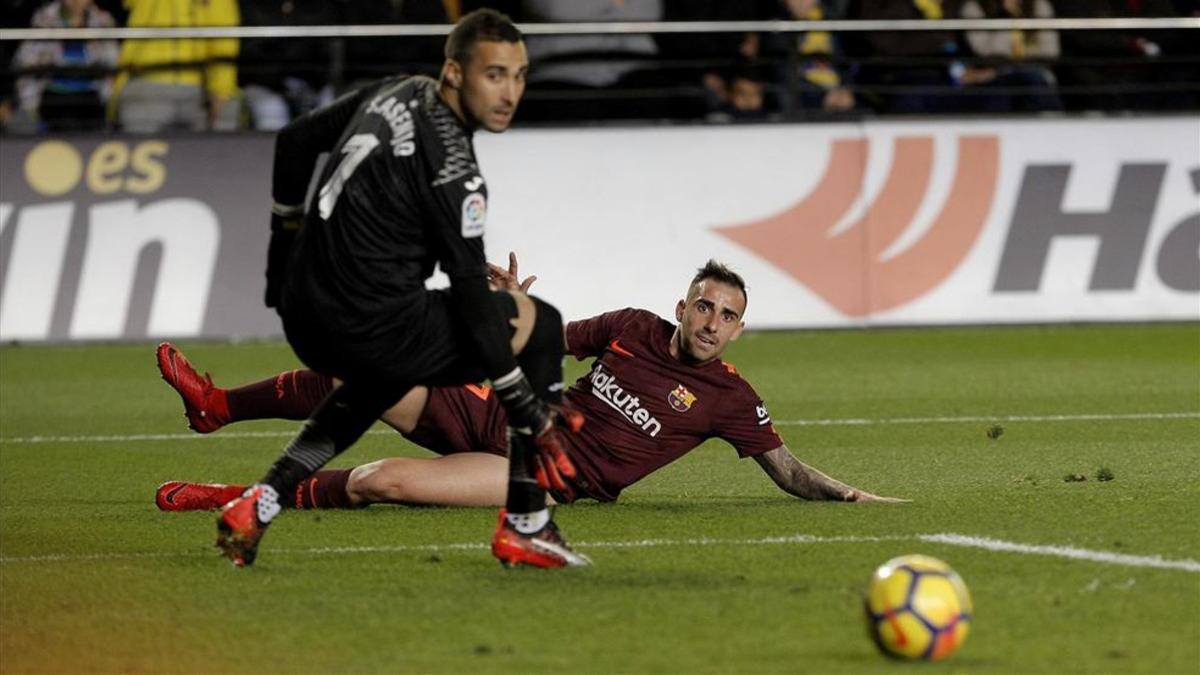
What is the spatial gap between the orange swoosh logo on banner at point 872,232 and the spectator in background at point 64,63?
5138 millimetres

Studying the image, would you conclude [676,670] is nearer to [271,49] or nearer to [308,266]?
[308,266]

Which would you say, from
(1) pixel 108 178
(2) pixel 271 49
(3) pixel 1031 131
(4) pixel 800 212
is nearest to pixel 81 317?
(1) pixel 108 178

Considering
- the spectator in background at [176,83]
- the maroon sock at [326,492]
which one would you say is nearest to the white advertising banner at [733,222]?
the spectator in background at [176,83]

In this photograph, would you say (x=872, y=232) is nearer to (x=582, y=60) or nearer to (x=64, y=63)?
(x=582, y=60)

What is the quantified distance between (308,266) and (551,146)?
987 cm

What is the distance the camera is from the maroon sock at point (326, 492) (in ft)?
27.8

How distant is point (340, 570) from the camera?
690 centimetres

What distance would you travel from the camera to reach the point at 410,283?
6.60 metres

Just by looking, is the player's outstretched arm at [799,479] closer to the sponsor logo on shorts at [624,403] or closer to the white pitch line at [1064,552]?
the sponsor logo on shorts at [624,403]

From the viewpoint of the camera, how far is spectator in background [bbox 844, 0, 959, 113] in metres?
17.1

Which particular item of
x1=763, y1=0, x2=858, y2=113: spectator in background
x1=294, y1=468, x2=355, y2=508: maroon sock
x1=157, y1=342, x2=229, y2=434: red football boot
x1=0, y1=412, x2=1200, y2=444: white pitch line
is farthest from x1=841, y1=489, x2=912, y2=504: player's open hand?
x1=763, y1=0, x2=858, y2=113: spectator in background

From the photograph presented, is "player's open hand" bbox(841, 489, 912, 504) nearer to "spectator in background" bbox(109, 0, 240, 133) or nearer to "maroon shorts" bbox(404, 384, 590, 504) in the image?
"maroon shorts" bbox(404, 384, 590, 504)

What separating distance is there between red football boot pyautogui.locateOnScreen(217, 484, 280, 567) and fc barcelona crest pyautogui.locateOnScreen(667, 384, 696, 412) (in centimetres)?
209

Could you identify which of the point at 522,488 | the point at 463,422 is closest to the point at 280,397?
the point at 463,422
